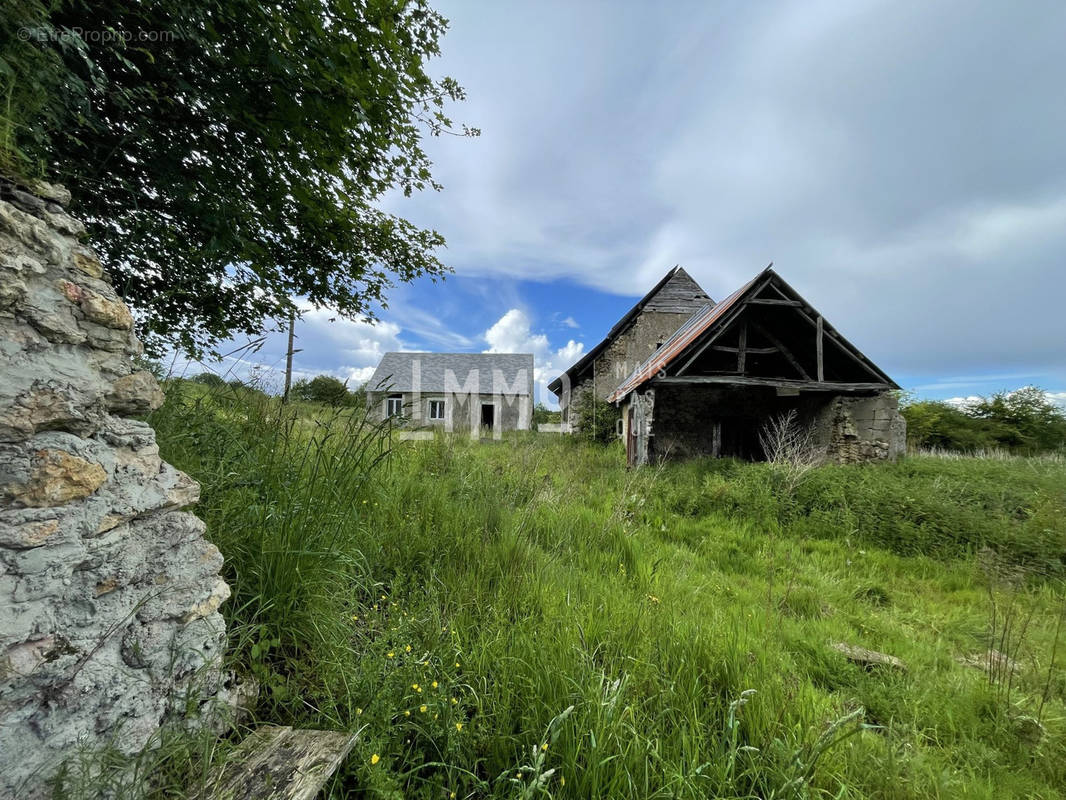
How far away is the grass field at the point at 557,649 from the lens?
1.41 metres

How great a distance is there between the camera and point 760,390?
984 cm

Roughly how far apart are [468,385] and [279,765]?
1940 cm

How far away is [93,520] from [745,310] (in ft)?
33.5

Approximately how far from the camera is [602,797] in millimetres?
1285

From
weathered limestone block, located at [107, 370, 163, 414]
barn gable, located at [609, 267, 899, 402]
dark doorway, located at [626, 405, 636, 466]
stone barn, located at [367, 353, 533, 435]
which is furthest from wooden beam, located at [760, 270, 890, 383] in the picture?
stone barn, located at [367, 353, 533, 435]

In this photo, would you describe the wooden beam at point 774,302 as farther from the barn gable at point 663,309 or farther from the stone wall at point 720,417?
the barn gable at point 663,309

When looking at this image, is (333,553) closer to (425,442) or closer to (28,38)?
(28,38)

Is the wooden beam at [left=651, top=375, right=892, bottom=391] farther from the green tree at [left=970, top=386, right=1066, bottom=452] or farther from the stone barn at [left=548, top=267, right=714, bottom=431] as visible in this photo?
the green tree at [left=970, top=386, right=1066, bottom=452]

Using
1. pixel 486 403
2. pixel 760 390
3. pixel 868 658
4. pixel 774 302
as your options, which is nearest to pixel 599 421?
pixel 760 390

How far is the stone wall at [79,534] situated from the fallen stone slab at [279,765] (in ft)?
0.81

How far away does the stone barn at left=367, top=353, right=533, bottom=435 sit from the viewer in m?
19.3

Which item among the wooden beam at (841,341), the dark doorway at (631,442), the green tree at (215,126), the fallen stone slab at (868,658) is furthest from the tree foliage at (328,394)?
the wooden beam at (841,341)

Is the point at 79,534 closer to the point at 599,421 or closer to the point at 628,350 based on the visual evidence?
the point at 599,421

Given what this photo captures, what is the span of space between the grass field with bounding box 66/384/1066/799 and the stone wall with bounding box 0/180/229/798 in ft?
0.73
